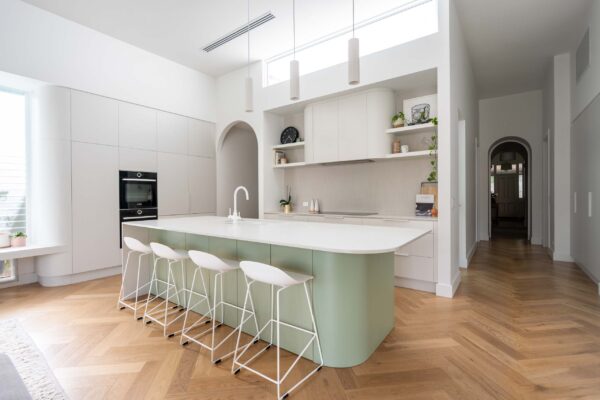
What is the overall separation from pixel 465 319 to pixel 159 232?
3116 millimetres

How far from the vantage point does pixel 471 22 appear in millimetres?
3969

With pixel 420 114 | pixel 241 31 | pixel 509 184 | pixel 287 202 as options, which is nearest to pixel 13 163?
pixel 241 31

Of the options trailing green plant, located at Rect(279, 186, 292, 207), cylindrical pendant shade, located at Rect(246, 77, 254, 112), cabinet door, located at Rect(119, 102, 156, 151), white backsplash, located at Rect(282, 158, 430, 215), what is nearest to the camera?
cylindrical pendant shade, located at Rect(246, 77, 254, 112)

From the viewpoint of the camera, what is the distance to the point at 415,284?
3586 millimetres

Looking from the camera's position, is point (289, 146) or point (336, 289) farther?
point (289, 146)

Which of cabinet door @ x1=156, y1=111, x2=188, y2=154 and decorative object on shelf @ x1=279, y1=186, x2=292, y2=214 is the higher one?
cabinet door @ x1=156, y1=111, x2=188, y2=154

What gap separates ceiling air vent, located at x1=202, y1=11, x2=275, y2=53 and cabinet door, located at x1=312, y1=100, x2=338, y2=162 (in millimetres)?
1276

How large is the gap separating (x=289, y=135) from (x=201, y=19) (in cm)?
206

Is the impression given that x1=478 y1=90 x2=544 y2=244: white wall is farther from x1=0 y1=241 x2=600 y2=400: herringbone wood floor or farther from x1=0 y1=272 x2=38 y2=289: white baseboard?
x1=0 y1=272 x2=38 y2=289: white baseboard

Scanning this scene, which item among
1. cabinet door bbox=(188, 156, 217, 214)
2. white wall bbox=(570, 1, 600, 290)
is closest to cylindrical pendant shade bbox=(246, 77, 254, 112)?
cabinet door bbox=(188, 156, 217, 214)

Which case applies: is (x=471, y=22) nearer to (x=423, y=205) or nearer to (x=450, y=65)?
(x=450, y=65)

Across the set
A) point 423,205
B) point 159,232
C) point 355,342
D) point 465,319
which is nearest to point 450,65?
point 423,205

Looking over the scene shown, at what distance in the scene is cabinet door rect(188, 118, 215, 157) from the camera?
532cm

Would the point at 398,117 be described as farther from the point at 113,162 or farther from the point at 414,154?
the point at 113,162
